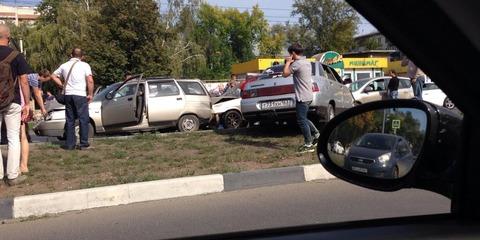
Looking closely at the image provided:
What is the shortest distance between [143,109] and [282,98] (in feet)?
13.5

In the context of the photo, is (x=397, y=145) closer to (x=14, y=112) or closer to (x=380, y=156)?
(x=380, y=156)

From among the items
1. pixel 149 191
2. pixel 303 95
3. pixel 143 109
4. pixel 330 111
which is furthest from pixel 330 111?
pixel 149 191

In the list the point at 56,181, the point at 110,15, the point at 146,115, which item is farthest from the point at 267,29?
the point at 56,181

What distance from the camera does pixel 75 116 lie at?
915 centimetres

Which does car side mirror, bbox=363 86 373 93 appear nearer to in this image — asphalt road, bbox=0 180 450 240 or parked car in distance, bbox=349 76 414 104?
A: parked car in distance, bbox=349 76 414 104

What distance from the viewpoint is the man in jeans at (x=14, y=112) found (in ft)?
21.8

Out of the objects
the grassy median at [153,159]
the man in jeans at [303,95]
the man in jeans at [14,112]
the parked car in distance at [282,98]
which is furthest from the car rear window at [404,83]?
the man in jeans at [14,112]

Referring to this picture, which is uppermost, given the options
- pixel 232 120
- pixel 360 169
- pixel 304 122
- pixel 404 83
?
pixel 360 169

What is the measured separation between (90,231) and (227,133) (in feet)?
19.9

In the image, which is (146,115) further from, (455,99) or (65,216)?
(455,99)

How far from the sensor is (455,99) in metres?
1.63

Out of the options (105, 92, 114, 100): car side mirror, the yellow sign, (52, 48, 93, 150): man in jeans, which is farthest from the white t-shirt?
the yellow sign

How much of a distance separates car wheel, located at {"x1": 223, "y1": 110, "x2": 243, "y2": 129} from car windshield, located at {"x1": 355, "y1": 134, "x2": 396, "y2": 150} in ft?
40.7

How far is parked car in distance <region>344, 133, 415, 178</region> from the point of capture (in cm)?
174
